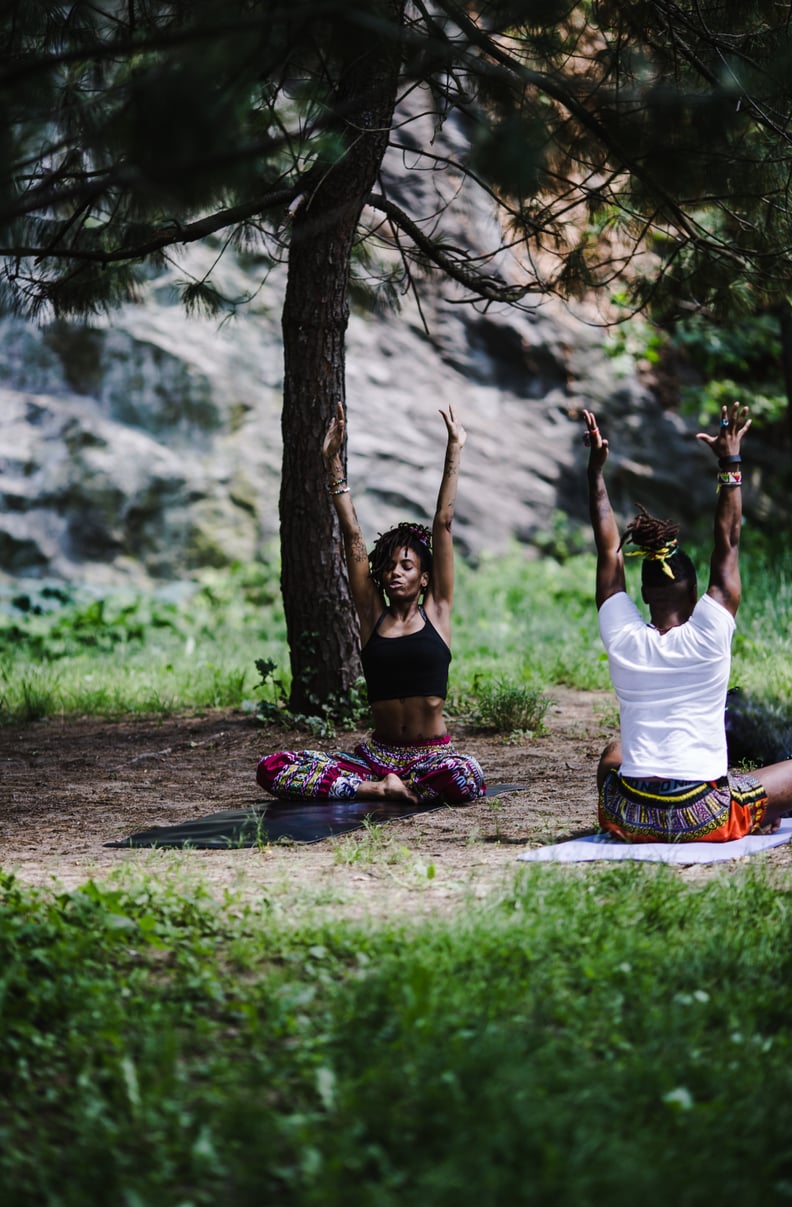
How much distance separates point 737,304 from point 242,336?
777 cm

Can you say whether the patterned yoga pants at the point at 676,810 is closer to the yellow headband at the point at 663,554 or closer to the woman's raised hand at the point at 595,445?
the yellow headband at the point at 663,554

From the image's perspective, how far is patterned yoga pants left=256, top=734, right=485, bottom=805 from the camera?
5.34m

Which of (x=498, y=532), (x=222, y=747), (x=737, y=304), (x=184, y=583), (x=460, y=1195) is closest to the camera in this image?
(x=460, y=1195)

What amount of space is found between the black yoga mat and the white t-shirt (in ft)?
3.97

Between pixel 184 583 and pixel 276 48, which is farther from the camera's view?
pixel 184 583

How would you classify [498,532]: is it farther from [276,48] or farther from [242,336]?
[276,48]

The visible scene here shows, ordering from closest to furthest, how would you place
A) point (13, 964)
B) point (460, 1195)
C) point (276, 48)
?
point (460, 1195) < point (13, 964) < point (276, 48)

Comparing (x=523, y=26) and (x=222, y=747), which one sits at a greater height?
(x=523, y=26)

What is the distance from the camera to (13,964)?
9.58ft

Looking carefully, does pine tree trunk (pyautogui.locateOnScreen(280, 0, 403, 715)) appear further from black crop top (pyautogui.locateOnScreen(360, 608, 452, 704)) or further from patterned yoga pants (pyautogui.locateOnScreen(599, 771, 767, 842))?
patterned yoga pants (pyautogui.locateOnScreen(599, 771, 767, 842))

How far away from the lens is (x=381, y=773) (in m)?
5.52

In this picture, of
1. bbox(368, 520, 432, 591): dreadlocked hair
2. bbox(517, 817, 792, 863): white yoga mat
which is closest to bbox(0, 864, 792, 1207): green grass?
bbox(517, 817, 792, 863): white yoga mat

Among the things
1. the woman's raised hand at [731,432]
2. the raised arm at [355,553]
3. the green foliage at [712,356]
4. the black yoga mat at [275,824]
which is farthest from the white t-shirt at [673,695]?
the green foliage at [712,356]

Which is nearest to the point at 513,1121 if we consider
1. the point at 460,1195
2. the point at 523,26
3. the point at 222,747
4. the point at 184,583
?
the point at 460,1195
